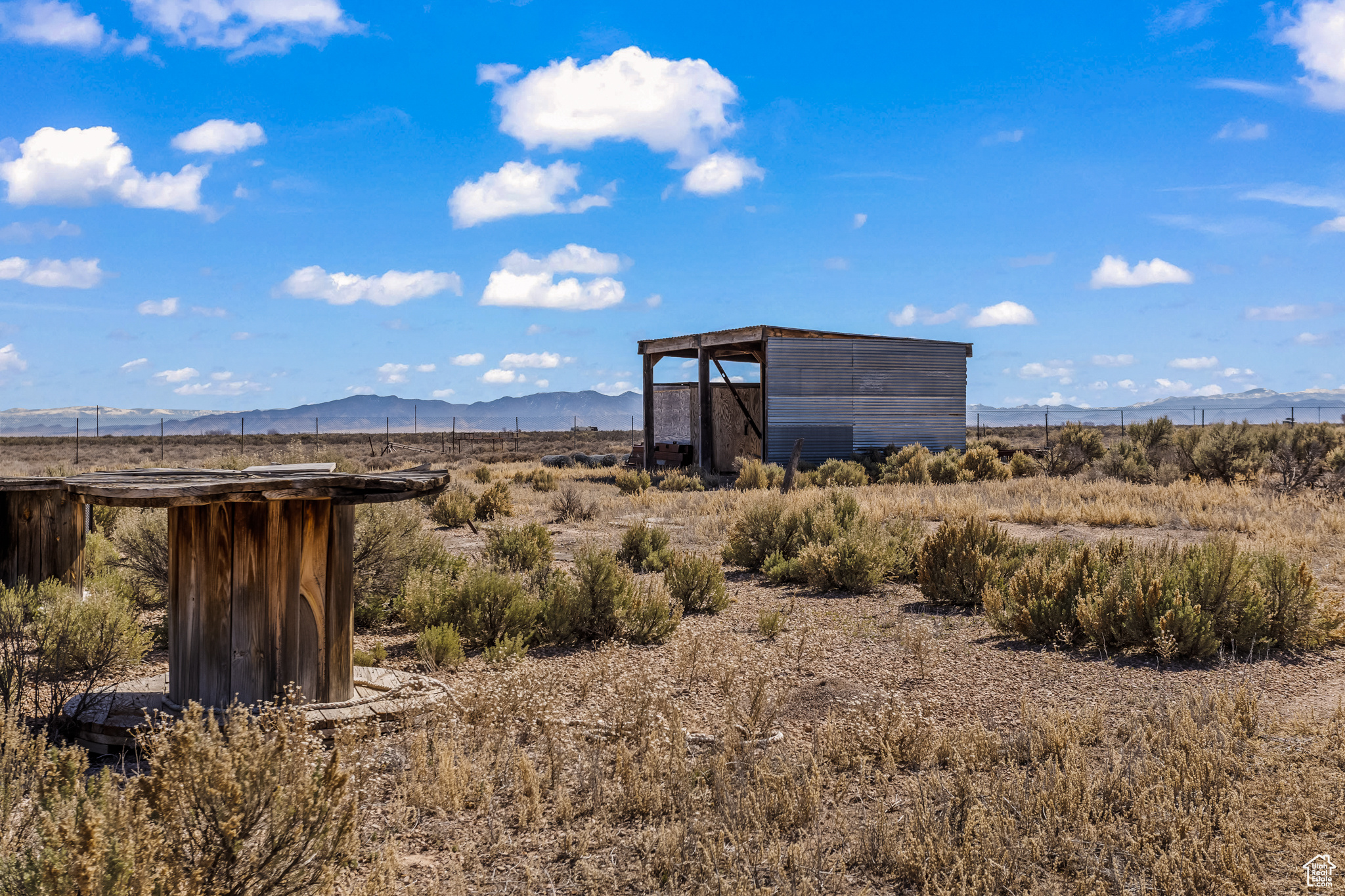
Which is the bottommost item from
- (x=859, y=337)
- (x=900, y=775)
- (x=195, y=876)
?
(x=900, y=775)

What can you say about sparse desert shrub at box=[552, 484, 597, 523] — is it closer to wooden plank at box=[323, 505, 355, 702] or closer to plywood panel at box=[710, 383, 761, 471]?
plywood panel at box=[710, 383, 761, 471]

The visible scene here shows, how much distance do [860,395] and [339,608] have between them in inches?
805

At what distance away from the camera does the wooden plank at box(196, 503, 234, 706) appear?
4.29 m

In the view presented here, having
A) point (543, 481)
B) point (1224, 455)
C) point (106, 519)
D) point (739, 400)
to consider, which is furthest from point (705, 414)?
point (106, 519)

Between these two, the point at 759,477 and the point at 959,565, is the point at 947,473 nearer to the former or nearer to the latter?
the point at 759,477

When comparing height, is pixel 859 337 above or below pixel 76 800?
above

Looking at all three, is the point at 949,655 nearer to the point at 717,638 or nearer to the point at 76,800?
the point at 717,638

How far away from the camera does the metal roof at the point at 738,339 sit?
866 inches

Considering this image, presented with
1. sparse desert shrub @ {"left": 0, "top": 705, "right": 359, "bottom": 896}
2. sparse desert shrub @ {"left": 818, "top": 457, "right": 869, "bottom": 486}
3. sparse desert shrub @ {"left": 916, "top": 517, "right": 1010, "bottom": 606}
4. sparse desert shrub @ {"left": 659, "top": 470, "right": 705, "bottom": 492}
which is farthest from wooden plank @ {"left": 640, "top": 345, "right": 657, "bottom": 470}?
sparse desert shrub @ {"left": 0, "top": 705, "right": 359, "bottom": 896}

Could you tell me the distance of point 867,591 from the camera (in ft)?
Answer: 28.1

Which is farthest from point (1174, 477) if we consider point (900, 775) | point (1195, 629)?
point (900, 775)

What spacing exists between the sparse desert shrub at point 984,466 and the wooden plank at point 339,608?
1844 centimetres

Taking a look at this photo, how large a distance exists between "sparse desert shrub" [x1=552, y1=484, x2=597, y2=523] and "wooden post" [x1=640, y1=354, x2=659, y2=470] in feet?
35.7

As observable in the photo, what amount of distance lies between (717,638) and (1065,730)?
2862mm
